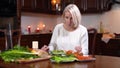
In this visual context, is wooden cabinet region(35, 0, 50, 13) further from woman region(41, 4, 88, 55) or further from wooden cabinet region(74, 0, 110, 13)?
woman region(41, 4, 88, 55)

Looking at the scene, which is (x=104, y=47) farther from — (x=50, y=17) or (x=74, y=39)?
(x=74, y=39)

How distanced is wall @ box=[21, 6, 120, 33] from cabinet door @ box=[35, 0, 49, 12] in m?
0.27

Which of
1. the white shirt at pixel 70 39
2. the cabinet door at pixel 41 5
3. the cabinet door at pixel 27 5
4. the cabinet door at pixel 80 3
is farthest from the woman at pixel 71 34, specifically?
the cabinet door at pixel 80 3

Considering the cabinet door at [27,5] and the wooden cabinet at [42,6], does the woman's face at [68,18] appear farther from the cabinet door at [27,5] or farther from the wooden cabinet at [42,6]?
the wooden cabinet at [42,6]

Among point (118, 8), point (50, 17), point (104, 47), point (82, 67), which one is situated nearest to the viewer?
point (82, 67)

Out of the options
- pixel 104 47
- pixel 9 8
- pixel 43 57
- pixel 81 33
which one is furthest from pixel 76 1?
pixel 43 57

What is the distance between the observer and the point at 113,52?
4.47 m

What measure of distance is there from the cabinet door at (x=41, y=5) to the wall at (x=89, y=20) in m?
0.27

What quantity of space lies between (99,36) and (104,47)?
0.29m

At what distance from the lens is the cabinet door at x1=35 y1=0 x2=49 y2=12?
16.0 ft

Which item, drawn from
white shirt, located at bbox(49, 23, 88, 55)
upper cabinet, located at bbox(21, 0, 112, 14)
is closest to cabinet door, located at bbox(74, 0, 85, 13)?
upper cabinet, located at bbox(21, 0, 112, 14)

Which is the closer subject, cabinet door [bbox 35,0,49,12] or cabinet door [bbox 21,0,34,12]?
cabinet door [bbox 21,0,34,12]

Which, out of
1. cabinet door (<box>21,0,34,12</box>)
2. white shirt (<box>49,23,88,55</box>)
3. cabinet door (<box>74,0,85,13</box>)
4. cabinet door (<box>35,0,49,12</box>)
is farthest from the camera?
cabinet door (<box>74,0,85,13</box>)

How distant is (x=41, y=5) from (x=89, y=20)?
118 cm
